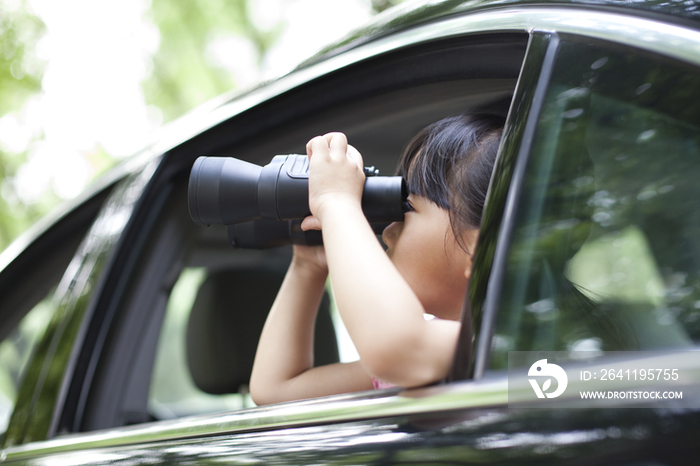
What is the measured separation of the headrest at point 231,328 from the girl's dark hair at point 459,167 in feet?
2.21

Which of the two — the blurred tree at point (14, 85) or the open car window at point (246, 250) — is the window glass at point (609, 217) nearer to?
the open car window at point (246, 250)

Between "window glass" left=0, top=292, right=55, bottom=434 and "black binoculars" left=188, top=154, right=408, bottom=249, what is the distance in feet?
2.96

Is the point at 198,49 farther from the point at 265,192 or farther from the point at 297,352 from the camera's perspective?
the point at 265,192

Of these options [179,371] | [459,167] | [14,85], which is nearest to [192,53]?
[14,85]

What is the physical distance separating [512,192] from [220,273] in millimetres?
1335

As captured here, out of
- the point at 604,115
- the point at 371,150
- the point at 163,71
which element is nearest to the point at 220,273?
the point at 371,150

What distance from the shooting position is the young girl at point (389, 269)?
0.80 metres

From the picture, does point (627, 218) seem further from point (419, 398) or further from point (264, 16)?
point (264, 16)

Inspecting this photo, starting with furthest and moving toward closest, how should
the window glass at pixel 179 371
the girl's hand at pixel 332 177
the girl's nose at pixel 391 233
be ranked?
the window glass at pixel 179 371 < the girl's nose at pixel 391 233 < the girl's hand at pixel 332 177

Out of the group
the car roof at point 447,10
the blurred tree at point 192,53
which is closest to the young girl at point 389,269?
the car roof at point 447,10

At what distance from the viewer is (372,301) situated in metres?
0.82

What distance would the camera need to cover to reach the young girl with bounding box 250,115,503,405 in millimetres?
804

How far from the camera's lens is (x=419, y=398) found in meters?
0.76

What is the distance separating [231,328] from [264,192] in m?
0.99
